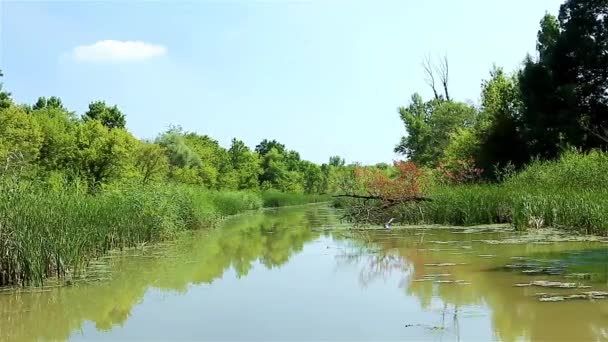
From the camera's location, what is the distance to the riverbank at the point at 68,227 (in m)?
8.45

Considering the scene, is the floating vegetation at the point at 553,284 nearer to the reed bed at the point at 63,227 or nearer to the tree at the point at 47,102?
the reed bed at the point at 63,227

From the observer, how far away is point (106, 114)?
35875mm

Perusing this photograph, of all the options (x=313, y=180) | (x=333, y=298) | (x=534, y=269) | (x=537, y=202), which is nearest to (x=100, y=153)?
(x=537, y=202)

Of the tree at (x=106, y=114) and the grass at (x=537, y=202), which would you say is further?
the tree at (x=106, y=114)

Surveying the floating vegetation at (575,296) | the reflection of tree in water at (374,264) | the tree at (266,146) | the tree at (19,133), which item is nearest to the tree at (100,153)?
the tree at (19,133)

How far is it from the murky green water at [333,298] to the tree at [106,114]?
24.8m

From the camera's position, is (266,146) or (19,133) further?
(266,146)

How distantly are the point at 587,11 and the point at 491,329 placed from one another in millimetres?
22997

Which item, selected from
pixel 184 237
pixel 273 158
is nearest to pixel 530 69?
pixel 184 237

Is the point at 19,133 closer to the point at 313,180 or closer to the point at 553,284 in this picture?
the point at 553,284

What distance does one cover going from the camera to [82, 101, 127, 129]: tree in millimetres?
35875

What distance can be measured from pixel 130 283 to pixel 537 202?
9.88 metres

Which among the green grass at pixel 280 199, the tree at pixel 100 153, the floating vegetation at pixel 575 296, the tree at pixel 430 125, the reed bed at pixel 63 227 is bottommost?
the floating vegetation at pixel 575 296

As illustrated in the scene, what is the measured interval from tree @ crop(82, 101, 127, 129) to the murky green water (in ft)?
81.2
